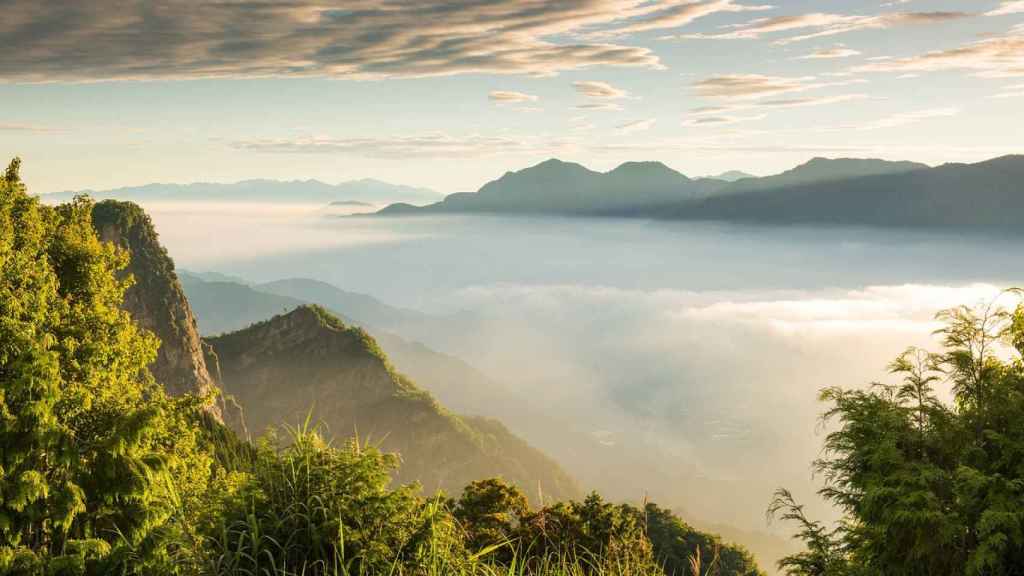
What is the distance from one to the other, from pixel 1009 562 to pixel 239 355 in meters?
108

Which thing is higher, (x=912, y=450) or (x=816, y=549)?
(x=912, y=450)

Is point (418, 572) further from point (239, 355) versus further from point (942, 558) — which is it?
point (239, 355)

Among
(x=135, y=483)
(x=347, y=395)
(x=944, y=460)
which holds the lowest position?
(x=347, y=395)

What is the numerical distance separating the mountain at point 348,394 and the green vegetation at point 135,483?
88189 millimetres

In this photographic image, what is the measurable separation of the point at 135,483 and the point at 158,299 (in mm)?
78803

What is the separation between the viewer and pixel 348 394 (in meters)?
108

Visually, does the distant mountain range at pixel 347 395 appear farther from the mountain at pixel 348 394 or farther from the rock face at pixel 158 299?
the rock face at pixel 158 299

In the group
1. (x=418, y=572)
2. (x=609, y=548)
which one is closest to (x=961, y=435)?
(x=609, y=548)

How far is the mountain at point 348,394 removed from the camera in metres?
103

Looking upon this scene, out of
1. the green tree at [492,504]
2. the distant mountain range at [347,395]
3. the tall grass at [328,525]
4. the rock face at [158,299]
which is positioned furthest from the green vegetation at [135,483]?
the distant mountain range at [347,395]

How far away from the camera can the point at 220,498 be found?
528cm

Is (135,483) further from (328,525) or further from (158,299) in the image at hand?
(158,299)

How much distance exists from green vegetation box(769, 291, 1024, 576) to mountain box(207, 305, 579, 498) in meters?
85.3

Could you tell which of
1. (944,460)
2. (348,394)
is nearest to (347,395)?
(348,394)
